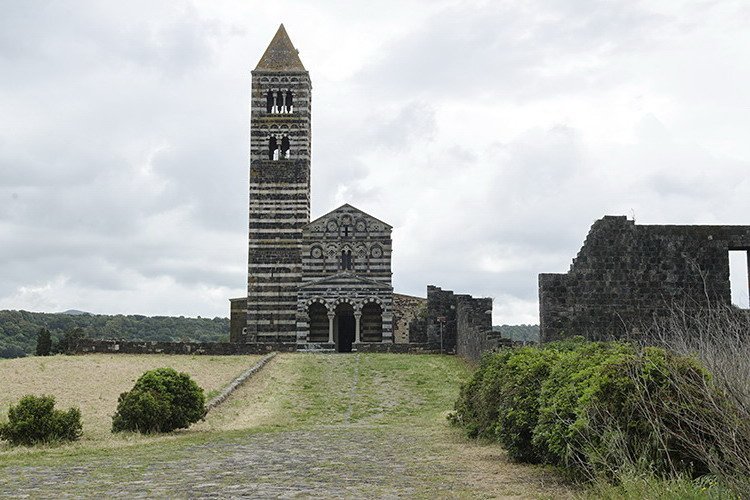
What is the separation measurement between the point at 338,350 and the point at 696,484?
47.0 meters

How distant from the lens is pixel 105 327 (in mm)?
96125

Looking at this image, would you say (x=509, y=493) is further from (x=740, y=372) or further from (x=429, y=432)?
(x=429, y=432)

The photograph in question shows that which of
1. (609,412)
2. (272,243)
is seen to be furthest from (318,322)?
(609,412)

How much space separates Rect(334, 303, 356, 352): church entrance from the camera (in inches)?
2131

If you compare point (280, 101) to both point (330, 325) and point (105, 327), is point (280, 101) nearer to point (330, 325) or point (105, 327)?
point (330, 325)

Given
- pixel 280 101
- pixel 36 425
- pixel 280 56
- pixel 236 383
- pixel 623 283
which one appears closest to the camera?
pixel 36 425

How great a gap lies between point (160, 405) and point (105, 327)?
270 ft

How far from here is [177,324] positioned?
11469 centimetres

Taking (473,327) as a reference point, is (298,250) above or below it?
above

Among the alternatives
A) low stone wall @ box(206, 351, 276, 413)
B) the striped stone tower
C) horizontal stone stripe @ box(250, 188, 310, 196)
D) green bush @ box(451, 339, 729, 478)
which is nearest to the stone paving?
green bush @ box(451, 339, 729, 478)

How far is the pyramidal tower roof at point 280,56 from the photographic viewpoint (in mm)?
58250

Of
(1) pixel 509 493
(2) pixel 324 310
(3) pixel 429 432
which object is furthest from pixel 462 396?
(2) pixel 324 310

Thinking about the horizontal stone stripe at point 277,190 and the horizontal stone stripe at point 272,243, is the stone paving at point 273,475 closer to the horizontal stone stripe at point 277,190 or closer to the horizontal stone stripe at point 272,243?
the horizontal stone stripe at point 272,243

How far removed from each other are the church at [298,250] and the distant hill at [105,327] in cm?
1981
